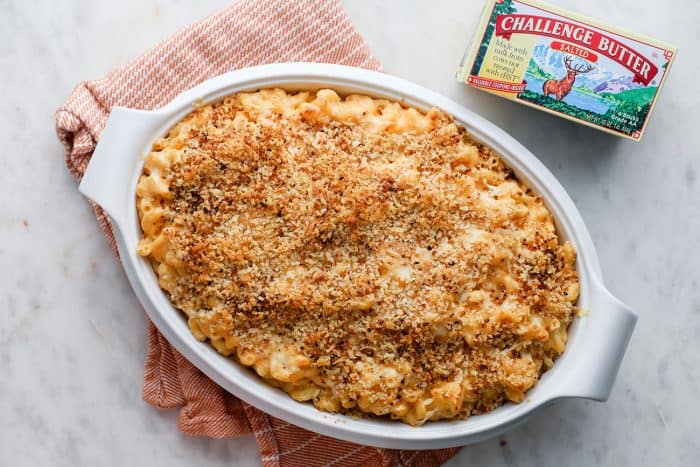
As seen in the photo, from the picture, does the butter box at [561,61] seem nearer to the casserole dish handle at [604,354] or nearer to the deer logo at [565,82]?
the deer logo at [565,82]

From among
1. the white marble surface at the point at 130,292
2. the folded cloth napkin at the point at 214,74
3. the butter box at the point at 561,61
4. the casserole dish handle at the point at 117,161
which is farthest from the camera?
the white marble surface at the point at 130,292

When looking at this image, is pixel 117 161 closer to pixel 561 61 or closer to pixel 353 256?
pixel 353 256

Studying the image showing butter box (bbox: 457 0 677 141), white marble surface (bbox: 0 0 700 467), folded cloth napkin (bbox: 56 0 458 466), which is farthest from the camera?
white marble surface (bbox: 0 0 700 467)

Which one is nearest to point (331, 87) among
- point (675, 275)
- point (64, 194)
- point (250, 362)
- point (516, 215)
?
point (516, 215)

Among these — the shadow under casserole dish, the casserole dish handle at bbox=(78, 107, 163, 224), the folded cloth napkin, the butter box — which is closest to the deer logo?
the butter box

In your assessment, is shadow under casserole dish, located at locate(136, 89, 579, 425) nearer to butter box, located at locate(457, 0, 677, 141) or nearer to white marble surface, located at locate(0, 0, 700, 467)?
butter box, located at locate(457, 0, 677, 141)

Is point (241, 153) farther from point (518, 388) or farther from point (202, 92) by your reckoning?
point (518, 388)

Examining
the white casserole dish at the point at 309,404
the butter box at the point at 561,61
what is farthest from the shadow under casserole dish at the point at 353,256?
the butter box at the point at 561,61
